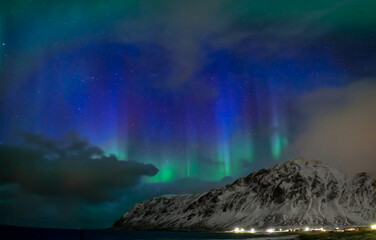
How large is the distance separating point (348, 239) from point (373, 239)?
399 inches

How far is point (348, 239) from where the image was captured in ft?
536

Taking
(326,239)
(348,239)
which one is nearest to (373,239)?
(348,239)

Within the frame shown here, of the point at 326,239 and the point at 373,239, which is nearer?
the point at 373,239

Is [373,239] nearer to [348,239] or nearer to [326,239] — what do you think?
[348,239]

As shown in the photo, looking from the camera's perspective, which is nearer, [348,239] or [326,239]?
[348,239]

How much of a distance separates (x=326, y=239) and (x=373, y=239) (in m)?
22.5

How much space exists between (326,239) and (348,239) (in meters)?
12.7

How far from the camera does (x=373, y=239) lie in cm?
15650

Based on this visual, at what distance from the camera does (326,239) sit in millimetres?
174625
